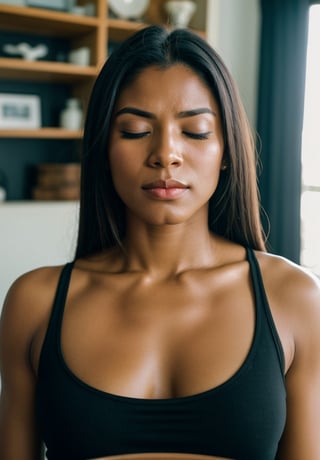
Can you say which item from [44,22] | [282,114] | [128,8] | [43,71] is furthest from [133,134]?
[282,114]

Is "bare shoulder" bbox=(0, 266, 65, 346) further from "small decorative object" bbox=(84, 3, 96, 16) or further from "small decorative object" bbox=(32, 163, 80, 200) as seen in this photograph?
"small decorative object" bbox=(84, 3, 96, 16)

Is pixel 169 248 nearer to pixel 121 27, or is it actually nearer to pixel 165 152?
pixel 165 152

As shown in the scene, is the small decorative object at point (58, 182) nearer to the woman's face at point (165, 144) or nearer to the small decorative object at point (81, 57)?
the small decorative object at point (81, 57)

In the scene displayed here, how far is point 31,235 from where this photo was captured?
2.91m

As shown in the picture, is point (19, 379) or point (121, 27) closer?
point (19, 379)

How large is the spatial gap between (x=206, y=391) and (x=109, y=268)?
1.02 feet

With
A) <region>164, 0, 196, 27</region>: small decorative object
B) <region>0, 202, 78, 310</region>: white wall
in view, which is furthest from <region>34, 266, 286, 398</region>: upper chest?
<region>164, 0, 196, 27</region>: small decorative object

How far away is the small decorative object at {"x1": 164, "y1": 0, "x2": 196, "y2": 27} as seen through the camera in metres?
3.39

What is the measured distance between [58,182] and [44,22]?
0.79m

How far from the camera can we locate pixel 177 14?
11.2 feet

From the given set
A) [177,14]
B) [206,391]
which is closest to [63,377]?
[206,391]

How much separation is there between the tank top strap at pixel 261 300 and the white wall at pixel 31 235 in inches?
70.4

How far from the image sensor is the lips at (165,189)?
93 cm

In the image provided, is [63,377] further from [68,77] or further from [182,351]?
[68,77]
